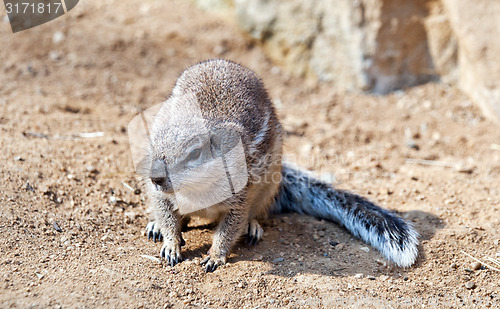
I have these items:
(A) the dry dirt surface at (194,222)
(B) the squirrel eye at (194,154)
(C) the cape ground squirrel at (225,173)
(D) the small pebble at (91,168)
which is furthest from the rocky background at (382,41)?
(B) the squirrel eye at (194,154)

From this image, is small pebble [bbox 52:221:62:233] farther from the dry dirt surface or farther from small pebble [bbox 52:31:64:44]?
small pebble [bbox 52:31:64:44]

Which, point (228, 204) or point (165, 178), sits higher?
point (165, 178)

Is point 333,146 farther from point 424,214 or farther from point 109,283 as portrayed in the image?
point 109,283

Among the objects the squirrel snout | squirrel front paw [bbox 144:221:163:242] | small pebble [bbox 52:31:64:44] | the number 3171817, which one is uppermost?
the number 3171817

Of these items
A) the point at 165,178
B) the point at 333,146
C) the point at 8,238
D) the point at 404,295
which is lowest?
the point at 404,295

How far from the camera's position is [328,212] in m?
4.62

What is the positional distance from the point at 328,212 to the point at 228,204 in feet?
3.64

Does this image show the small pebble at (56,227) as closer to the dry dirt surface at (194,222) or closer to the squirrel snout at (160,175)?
the dry dirt surface at (194,222)

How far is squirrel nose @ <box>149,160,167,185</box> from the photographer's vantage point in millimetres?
3391

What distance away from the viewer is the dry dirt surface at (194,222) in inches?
139

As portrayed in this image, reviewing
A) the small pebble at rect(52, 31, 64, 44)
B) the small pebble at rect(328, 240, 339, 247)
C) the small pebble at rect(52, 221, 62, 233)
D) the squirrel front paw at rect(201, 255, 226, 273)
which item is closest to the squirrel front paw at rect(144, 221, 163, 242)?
the squirrel front paw at rect(201, 255, 226, 273)

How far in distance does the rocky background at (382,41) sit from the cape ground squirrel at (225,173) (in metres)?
2.73

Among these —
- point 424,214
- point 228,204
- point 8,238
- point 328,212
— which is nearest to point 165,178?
point 228,204

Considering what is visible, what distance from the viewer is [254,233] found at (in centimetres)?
430
